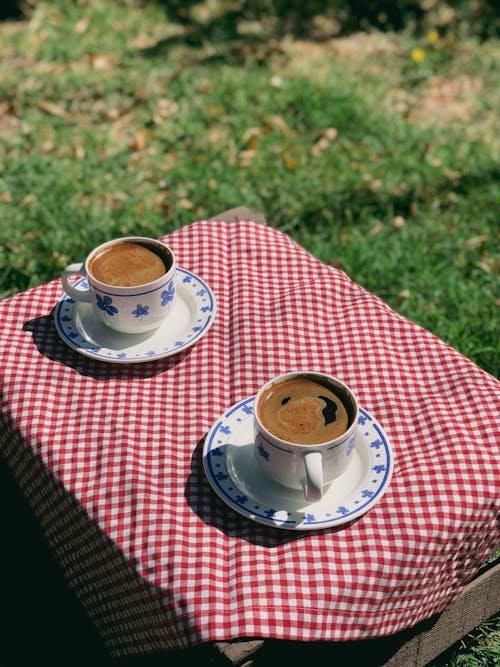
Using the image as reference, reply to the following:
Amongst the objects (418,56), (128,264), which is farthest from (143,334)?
(418,56)

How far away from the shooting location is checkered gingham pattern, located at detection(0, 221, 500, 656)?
180 cm

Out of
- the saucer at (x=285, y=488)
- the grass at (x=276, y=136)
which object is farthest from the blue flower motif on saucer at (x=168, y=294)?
the grass at (x=276, y=136)

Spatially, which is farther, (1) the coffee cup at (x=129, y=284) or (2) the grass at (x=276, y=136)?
(2) the grass at (x=276, y=136)

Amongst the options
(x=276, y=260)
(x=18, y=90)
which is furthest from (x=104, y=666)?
(x=18, y=90)

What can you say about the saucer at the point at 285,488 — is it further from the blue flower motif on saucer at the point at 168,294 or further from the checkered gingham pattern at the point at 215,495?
the blue flower motif on saucer at the point at 168,294

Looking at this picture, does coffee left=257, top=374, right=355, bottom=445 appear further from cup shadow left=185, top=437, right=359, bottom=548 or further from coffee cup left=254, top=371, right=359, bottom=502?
cup shadow left=185, top=437, right=359, bottom=548

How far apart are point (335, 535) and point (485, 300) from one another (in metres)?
2.70

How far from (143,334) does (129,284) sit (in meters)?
0.16

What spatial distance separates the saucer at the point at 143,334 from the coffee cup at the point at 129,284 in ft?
0.12

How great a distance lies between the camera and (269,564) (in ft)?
5.94

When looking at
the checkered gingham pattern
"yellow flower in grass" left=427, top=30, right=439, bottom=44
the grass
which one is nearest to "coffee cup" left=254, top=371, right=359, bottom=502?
the checkered gingham pattern

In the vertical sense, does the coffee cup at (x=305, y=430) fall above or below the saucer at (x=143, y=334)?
above

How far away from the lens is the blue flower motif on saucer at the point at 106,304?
2215mm

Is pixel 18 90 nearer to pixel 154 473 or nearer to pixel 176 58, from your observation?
pixel 176 58
